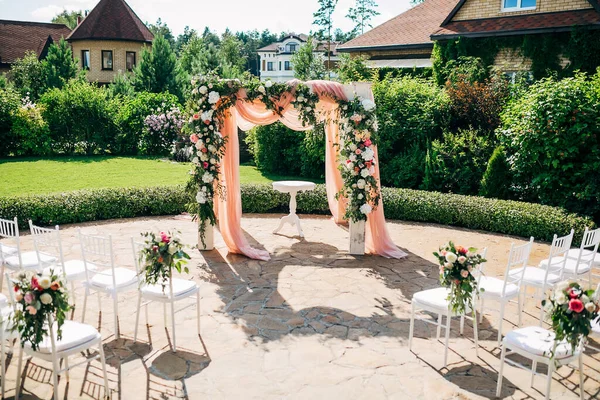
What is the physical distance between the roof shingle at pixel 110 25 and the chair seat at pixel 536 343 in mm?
38694

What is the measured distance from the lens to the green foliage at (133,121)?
23.3 metres

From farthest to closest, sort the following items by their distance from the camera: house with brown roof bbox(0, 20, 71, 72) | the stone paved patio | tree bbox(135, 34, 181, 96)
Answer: house with brown roof bbox(0, 20, 71, 72) → tree bbox(135, 34, 181, 96) → the stone paved patio

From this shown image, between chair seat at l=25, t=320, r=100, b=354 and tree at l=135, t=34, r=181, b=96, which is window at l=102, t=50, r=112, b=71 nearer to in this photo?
tree at l=135, t=34, r=181, b=96

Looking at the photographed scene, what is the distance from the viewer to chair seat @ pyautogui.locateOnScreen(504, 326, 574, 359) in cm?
511

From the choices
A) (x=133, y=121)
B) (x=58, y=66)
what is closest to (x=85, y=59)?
(x=58, y=66)

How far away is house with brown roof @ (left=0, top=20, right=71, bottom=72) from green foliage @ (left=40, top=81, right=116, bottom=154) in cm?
2018

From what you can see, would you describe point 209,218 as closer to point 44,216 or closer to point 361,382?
point 44,216

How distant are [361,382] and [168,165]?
16285mm

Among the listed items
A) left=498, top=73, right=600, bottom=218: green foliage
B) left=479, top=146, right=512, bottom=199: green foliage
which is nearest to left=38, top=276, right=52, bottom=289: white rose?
left=498, top=73, right=600, bottom=218: green foliage

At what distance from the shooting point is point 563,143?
40.8 ft

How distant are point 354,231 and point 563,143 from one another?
5.84 meters

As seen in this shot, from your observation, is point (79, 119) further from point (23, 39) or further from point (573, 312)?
point (23, 39)

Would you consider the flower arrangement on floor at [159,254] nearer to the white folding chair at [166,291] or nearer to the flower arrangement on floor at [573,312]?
the white folding chair at [166,291]

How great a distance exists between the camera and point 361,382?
18.9ft
